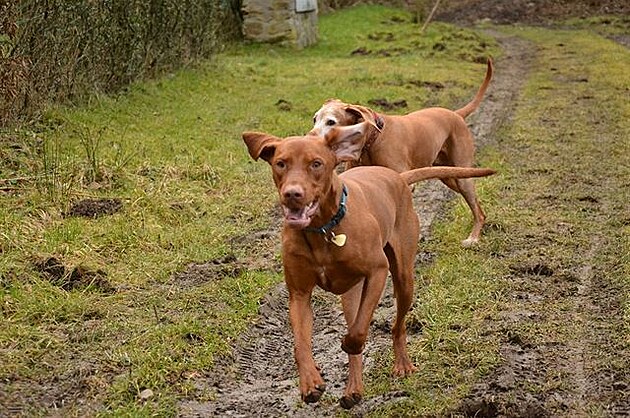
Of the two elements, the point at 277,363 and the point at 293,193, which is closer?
the point at 293,193

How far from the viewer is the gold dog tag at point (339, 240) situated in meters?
4.79

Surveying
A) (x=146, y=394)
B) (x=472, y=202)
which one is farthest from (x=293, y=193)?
(x=472, y=202)

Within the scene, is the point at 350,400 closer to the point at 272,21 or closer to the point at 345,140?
the point at 345,140

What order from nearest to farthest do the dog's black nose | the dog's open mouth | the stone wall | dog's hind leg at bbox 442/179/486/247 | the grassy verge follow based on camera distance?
the dog's black nose
the dog's open mouth
the grassy verge
dog's hind leg at bbox 442/179/486/247
the stone wall

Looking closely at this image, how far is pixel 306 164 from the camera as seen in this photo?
4.65m

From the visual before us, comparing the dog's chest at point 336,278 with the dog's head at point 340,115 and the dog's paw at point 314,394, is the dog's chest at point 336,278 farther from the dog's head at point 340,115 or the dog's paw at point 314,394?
the dog's head at point 340,115

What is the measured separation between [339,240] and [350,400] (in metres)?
0.80

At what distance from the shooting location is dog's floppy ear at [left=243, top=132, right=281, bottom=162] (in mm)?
4859

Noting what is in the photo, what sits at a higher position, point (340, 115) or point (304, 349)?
point (340, 115)

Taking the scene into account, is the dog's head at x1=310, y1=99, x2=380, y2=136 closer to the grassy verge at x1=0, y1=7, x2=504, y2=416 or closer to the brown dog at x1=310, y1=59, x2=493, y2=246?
the brown dog at x1=310, y1=59, x2=493, y2=246

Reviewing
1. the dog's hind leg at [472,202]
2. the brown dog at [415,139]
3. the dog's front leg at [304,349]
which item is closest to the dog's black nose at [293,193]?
the dog's front leg at [304,349]

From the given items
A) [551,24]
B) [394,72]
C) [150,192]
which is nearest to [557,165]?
[150,192]

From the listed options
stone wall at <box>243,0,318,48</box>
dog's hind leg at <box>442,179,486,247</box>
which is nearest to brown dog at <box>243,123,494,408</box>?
dog's hind leg at <box>442,179,486,247</box>

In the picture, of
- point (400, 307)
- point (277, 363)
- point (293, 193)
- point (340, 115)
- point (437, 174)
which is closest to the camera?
point (293, 193)
